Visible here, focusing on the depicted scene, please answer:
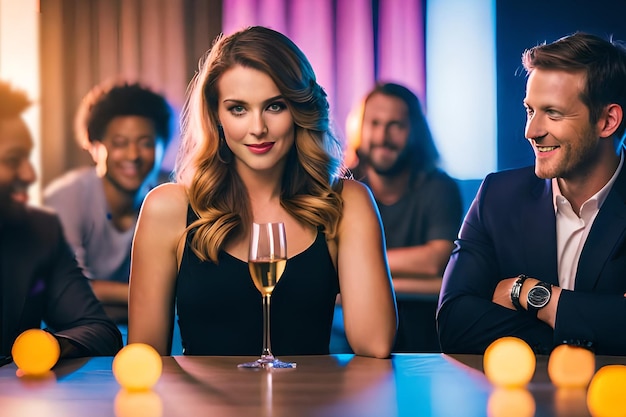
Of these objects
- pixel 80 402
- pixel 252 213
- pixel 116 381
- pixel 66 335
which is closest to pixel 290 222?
pixel 252 213

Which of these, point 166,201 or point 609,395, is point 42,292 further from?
point 609,395

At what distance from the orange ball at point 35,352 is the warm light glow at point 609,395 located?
3.58ft

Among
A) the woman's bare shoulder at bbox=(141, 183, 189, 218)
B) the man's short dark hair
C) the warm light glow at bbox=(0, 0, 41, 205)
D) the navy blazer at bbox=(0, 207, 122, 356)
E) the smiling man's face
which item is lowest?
the navy blazer at bbox=(0, 207, 122, 356)

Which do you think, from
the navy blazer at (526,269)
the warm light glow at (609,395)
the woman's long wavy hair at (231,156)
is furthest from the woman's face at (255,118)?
the warm light glow at (609,395)

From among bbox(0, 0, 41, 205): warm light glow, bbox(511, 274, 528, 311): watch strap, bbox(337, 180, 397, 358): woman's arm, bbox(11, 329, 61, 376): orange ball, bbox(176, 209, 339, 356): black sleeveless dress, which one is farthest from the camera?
bbox(0, 0, 41, 205): warm light glow

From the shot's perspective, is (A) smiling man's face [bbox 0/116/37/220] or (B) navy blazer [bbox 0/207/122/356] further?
(A) smiling man's face [bbox 0/116/37/220]

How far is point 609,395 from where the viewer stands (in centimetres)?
133

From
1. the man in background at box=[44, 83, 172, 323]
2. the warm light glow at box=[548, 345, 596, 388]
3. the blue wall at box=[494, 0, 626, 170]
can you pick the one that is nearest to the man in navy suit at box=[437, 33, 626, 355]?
the blue wall at box=[494, 0, 626, 170]

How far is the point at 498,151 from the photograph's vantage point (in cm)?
427

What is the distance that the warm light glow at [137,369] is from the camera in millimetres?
1560

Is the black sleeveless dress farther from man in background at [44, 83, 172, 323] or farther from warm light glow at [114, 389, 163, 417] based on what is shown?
man in background at [44, 83, 172, 323]

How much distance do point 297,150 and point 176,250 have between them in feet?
1.54

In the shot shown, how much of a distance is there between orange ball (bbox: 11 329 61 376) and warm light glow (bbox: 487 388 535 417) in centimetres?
92

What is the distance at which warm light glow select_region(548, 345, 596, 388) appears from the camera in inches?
62.8
